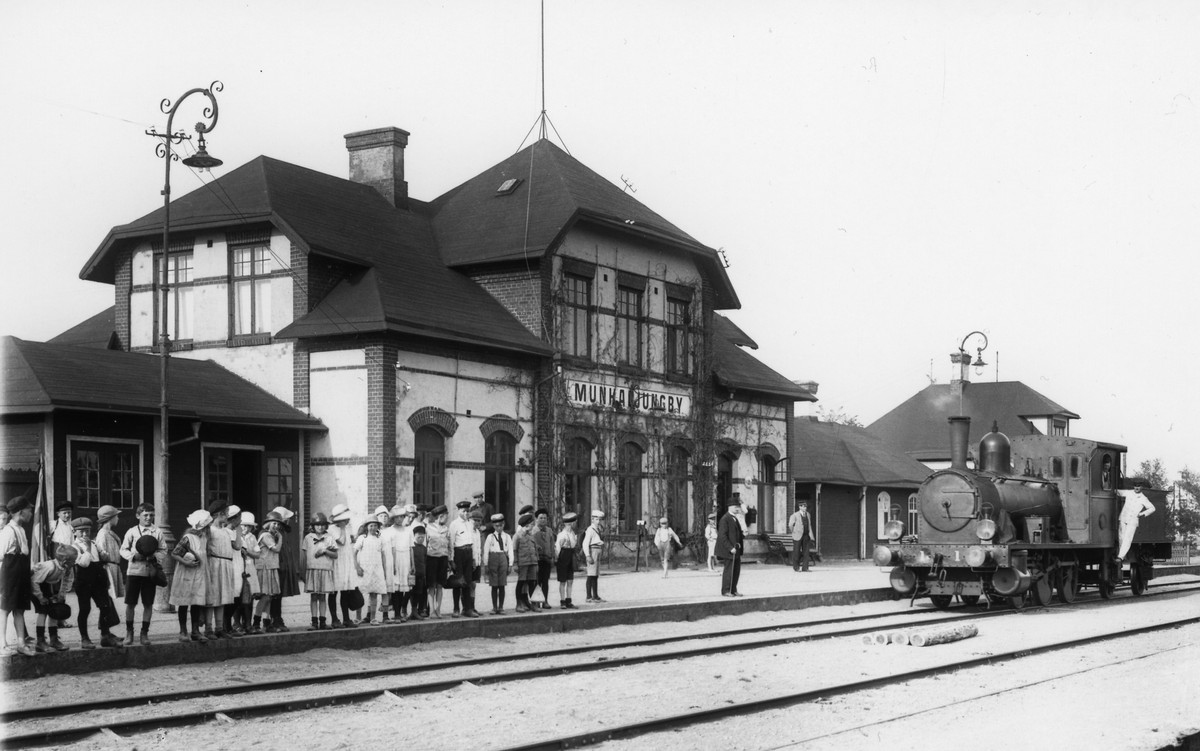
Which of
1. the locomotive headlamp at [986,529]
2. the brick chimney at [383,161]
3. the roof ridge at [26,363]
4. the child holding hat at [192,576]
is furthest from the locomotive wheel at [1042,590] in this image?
the brick chimney at [383,161]

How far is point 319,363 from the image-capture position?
24500 millimetres

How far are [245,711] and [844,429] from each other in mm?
38587

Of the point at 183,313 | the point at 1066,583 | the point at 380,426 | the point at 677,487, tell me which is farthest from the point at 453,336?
the point at 1066,583

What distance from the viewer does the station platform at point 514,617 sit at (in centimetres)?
1298

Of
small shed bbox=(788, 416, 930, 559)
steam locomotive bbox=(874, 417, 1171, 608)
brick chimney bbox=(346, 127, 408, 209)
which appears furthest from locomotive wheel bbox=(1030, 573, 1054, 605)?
small shed bbox=(788, 416, 930, 559)

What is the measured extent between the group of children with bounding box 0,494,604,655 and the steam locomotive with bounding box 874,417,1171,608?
619 centimetres

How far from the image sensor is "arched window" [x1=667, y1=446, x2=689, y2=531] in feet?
102

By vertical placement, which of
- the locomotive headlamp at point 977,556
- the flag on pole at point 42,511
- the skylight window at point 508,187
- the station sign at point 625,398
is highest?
the skylight window at point 508,187

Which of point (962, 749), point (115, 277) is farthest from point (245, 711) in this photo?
point (115, 277)

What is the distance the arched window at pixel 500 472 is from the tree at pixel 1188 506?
3558cm

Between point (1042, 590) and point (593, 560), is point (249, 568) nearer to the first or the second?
→ point (593, 560)

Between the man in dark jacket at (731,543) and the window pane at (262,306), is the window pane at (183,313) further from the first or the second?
the man in dark jacket at (731,543)

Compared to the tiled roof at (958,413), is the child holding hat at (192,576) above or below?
below

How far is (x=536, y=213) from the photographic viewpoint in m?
28.9
